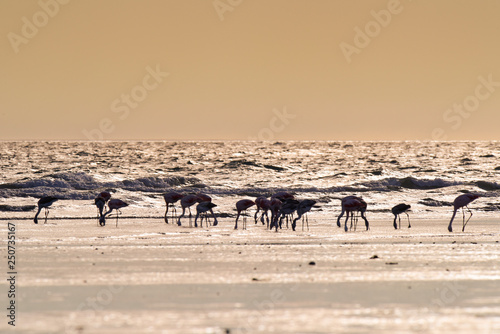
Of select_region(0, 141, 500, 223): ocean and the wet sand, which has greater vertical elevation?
select_region(0, 141, 500, 223): ocean

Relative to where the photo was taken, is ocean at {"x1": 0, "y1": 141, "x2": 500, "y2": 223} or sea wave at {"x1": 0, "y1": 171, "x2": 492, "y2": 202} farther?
sea wave at {"x1": 0, "y1": 171, "x2": 492, "y2": 202}

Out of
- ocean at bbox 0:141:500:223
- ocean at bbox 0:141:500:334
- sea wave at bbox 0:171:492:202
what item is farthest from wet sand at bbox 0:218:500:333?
sea wave at bbox 0:171:492:202

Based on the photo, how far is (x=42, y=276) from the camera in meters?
11.5

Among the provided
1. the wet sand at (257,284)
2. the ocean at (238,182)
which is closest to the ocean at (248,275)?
the wet sand at (257,284)

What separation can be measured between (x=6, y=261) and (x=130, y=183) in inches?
1406

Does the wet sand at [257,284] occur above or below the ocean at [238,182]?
below

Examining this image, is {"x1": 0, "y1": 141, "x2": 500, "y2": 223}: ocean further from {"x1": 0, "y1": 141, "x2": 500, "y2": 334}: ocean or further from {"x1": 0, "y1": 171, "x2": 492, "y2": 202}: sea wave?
{"x1": 0, "y1": 141, "x2": 500, "y2": 334}: ocean

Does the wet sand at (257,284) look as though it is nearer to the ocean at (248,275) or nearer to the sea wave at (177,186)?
the ocean at (248,275)

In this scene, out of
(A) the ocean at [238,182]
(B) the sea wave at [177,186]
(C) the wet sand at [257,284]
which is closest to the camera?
(C) the wet sand at [257,284]

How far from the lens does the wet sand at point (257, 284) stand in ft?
26.9

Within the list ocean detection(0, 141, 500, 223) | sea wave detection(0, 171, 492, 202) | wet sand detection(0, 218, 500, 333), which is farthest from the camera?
sea wave detection(0, 171, 492, 202)

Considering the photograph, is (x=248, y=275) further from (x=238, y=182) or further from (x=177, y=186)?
(x=238, y=182)

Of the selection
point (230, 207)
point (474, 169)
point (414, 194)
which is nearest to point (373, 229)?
point (230, 207)

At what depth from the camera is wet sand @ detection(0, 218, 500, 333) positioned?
8.21 metres
